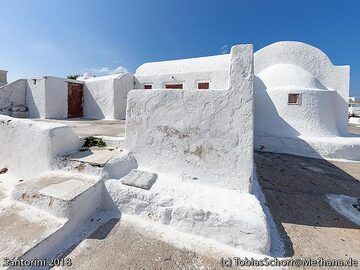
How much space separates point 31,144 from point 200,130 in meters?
3.41

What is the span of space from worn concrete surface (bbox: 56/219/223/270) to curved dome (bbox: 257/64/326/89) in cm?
963

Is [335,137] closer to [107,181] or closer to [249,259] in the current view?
[249,259]

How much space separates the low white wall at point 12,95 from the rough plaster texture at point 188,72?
287 inches

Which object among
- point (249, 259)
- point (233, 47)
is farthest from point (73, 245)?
point (233, 47)

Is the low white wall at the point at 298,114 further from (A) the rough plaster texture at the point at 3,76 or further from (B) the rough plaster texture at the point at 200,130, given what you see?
(A) the rough plaster texture at the point at 3,76

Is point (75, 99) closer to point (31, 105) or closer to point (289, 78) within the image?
point (31, 105)

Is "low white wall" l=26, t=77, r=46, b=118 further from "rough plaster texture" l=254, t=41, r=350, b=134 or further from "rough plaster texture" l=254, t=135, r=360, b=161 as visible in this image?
"rough plaster texture" l=254, t=41, r=350, b=134

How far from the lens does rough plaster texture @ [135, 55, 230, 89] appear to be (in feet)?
40.2

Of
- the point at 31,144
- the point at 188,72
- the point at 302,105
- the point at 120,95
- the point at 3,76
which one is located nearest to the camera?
the point at 31,144

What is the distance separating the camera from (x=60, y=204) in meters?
2.55

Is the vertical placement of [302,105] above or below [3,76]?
below

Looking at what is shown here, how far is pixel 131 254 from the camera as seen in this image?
241 centimetres

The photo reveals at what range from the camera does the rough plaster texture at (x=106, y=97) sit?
12.4 meters

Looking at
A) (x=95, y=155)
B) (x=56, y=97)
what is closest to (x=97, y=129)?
(x=95, y=155)
